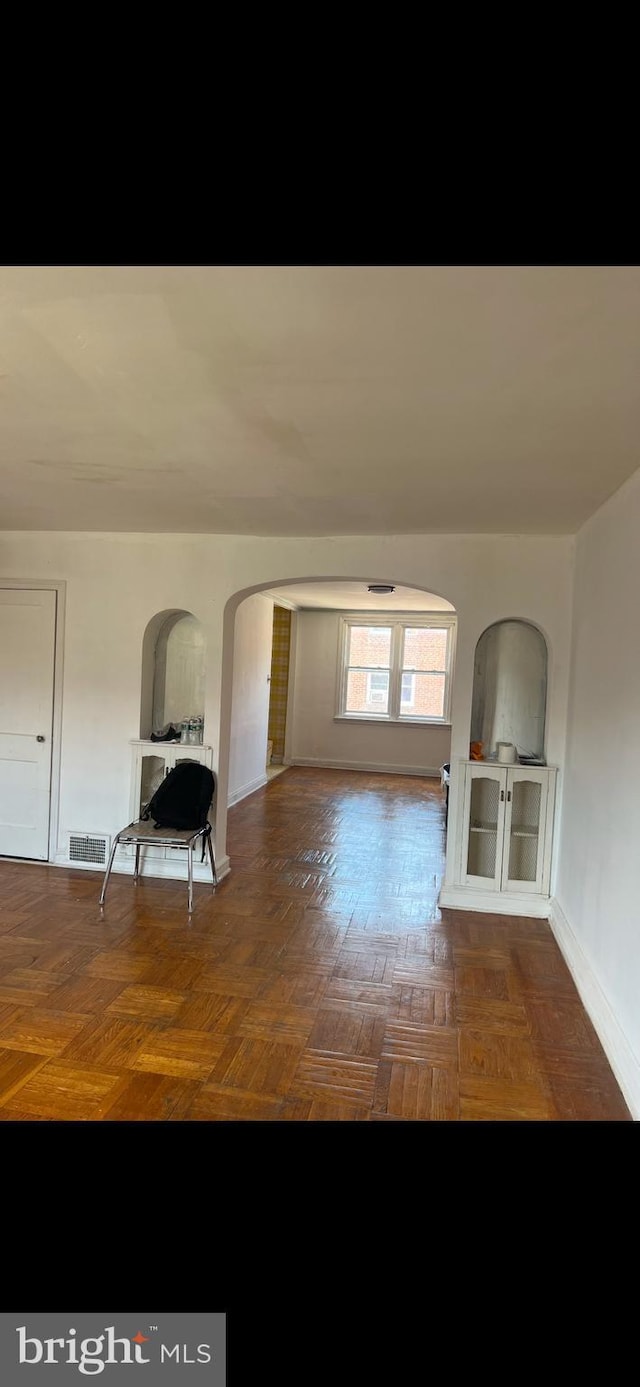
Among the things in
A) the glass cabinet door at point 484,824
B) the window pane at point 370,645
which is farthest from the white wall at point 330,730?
the glass cabinet door at point 484,824

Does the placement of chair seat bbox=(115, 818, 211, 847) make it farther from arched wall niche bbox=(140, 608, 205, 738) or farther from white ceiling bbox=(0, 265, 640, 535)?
white ceiling bbox=(0, 265, 640, 535)

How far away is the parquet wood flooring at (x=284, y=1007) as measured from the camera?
7.33ft

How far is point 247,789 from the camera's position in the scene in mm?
7484

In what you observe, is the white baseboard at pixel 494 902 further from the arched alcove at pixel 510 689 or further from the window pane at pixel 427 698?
the window pane at pixel 427 698

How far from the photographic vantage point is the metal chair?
155 inches

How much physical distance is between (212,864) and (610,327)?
3.81 meters

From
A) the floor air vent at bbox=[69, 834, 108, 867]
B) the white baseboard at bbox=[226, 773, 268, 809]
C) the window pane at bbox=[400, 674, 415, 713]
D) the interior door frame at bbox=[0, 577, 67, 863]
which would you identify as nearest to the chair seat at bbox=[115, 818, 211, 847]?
the floor air vent at bbox=[69, 834, 108, 867]

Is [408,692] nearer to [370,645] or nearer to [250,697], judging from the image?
[370,645]

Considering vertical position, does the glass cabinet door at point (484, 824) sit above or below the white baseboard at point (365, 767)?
above

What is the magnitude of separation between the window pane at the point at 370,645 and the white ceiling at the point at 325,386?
19.4 feet

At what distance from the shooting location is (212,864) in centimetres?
443

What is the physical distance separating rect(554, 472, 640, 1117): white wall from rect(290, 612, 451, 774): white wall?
18.0 ft

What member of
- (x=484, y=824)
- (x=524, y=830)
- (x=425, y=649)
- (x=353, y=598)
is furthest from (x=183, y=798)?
(x=425, y=649)
